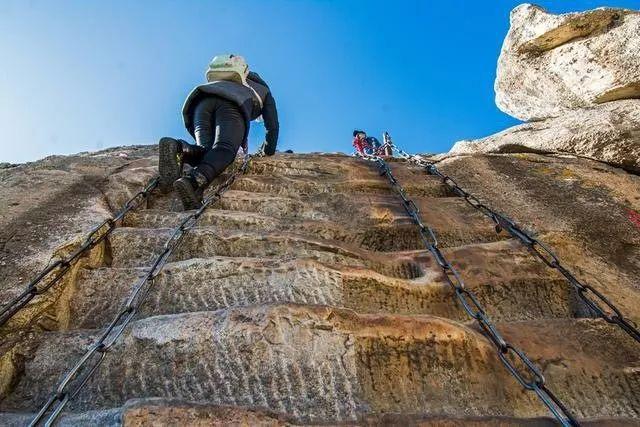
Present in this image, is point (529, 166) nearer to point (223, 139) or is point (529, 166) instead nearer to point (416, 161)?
point (416, 161)

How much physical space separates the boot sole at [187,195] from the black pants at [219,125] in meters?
0.71

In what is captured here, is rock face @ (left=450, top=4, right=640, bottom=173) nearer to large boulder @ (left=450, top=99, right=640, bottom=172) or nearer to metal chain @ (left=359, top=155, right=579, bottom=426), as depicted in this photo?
large boulder @ (left=450, top=99, right=640, bottom=172)

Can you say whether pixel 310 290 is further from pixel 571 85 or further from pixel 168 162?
pixel 571 85

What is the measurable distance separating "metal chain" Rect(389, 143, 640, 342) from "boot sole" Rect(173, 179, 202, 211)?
225 cm

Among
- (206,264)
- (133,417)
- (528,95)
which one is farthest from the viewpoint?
(528,95)

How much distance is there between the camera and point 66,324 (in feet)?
8.43

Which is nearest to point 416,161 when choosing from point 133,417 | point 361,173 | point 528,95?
point 361,173

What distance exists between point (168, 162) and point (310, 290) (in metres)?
2.10

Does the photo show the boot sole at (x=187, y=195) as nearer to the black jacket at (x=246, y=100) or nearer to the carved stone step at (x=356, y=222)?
the carved stone step at (x=356, y=222)

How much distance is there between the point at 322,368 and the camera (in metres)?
2.10

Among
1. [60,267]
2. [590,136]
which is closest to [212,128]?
[60,267]

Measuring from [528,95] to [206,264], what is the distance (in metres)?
8.98

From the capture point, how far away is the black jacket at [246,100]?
16.1 feet

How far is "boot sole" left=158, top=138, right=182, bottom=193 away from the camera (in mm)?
4055
